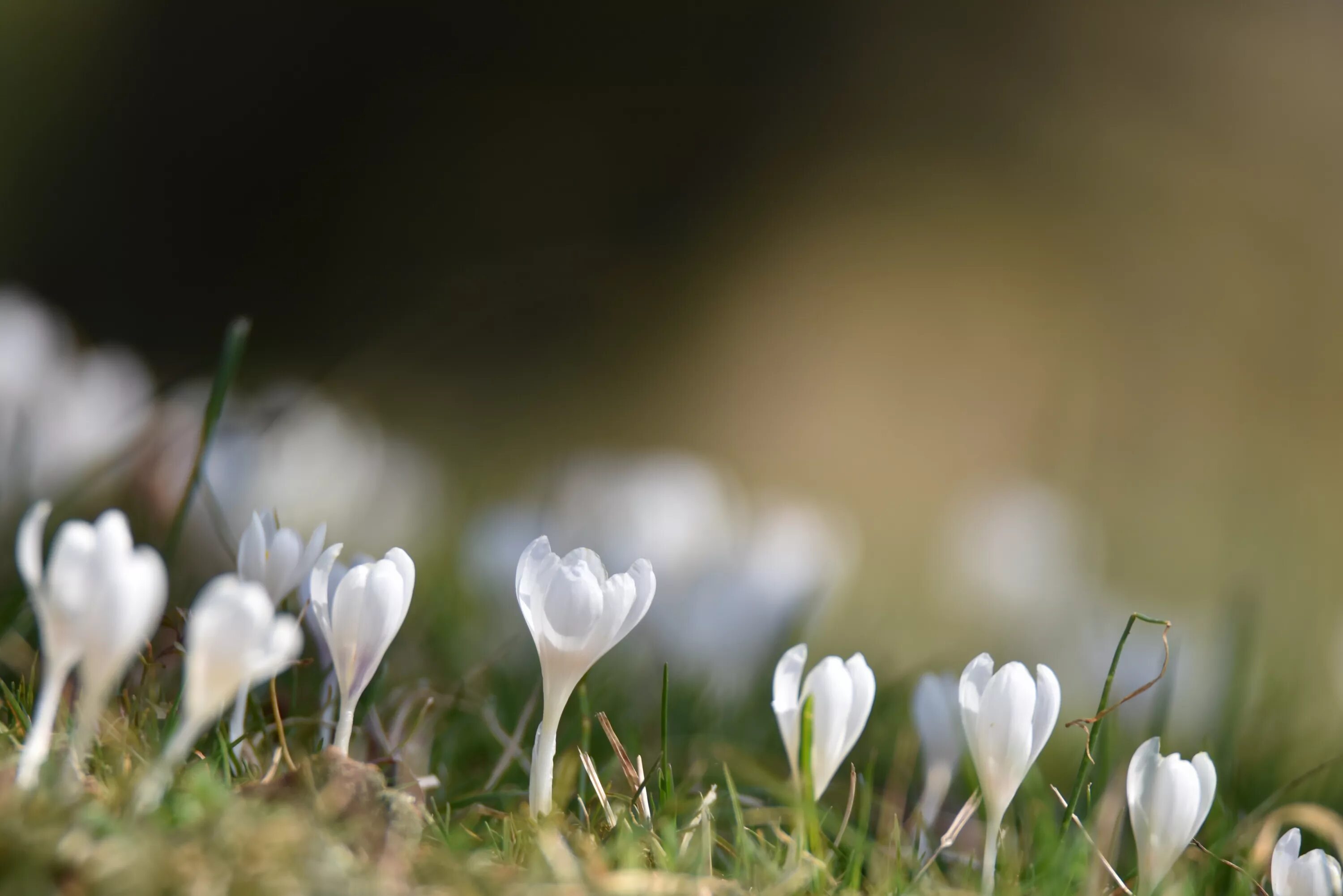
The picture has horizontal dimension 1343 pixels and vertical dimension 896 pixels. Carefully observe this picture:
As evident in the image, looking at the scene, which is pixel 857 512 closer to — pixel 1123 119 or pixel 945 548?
pixel 945 548

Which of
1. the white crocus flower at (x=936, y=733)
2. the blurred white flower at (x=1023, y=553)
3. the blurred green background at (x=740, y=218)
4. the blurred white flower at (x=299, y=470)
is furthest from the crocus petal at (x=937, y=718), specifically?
the blurred green background at (x=740, y=218)

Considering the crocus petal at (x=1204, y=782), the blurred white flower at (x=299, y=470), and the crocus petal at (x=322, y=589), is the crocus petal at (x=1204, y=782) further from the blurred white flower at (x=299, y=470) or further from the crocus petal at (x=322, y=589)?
the blurred white flower at (x=299, y=470)

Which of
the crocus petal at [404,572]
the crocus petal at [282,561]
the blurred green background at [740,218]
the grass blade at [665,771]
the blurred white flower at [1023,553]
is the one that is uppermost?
the blurred green background at [740,218]

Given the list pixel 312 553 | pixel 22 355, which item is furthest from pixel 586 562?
pixel 22 355

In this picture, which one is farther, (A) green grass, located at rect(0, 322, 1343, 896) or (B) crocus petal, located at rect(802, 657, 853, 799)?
(B) crocus petal, located at rect(802, 657, 853, 799)

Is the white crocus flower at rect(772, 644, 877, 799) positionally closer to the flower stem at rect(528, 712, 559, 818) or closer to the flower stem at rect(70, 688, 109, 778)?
the flower stem at rect(528, 712, 559, 818)

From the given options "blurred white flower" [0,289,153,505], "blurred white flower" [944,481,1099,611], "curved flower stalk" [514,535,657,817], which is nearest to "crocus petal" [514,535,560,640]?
"curved flower stalk" [514,535,657,817]

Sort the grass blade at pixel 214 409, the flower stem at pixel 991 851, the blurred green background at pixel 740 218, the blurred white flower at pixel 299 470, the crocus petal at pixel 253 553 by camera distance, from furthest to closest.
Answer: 1. the blurred green background at pixel 740 218
2. the blurred white flower at pixel 299 470
3. the grass blade at pixel 214 409
4. the crocus petal at pixel 253 553
5. the flower stem at pixel 991 851
